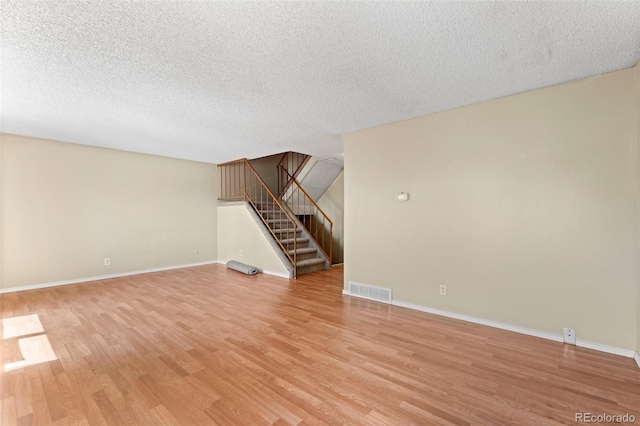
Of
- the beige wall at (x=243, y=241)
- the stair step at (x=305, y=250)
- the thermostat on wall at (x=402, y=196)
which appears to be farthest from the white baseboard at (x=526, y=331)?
the beige wall at (x=243, y=241)

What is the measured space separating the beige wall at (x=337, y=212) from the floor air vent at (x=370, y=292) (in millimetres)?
3095

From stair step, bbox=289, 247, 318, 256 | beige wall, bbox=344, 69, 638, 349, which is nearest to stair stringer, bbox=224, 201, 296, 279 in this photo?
stair step, bbox=289, 247, 318, 256

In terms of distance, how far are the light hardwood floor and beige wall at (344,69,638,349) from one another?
1.33 ft

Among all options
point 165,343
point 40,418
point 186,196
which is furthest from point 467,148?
point 186,196

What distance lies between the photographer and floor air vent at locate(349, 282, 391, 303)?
376 centimetres

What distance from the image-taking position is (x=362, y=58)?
85.9 inches

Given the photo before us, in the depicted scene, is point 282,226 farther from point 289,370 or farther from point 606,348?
point 606,348

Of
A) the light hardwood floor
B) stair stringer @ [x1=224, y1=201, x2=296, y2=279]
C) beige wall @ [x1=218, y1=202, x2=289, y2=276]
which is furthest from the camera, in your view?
beige wall @ [x1=218, y1=202, x2=289, y2=276]

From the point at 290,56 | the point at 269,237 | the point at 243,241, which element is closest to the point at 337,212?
the point at 269,237

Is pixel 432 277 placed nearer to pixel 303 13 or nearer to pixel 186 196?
pixel 303 13

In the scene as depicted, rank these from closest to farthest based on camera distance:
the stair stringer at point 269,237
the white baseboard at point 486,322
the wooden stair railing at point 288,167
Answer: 1. the white baseboard at point 486,322
2. the stair stringer at point 269,237
3. the wooden stair railing at point 288,167

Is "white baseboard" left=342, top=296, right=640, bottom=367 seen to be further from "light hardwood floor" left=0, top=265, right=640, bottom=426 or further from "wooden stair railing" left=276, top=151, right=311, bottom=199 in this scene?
"wooden stair railing" left=276, top=151, right=311, bottom=199

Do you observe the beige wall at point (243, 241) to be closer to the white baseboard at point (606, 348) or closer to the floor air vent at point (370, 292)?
the floor air vent at point (370, 292)

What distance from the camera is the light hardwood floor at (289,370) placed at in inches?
66.0
